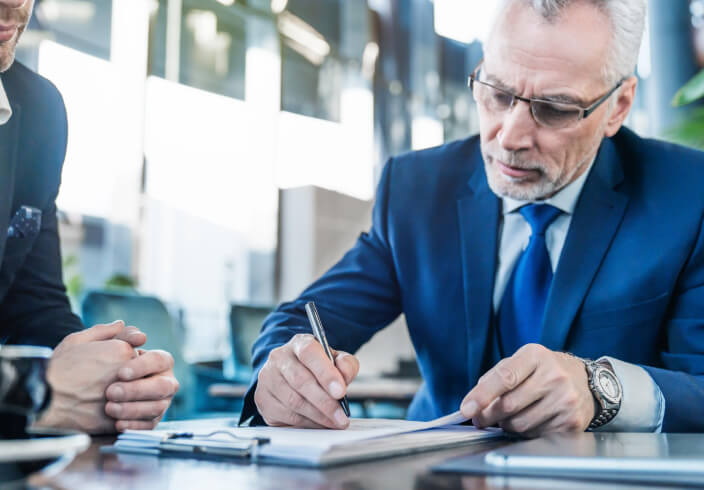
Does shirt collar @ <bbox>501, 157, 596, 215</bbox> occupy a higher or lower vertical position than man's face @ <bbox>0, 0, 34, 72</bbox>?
lower

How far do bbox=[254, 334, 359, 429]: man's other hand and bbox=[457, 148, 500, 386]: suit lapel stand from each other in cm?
46

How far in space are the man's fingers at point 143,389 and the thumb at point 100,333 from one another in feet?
0.32

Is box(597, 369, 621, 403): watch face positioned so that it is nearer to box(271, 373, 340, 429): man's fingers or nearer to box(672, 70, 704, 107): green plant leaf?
box(271, 373, 340, 429): man's fingers

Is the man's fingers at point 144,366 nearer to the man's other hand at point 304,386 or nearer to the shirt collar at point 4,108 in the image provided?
the man's other hand at point 304,386

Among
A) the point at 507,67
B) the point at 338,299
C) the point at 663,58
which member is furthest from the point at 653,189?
the point at 663,58

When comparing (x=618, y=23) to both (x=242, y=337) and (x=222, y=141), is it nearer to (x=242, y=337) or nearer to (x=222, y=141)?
(x=242, y=337)

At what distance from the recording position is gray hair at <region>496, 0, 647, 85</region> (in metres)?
1.42

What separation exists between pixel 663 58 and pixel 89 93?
440cm

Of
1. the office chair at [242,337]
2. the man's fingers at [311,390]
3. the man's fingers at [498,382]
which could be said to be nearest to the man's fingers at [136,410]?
the man's fingers at [311,390]

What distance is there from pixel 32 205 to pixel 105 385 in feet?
2.04

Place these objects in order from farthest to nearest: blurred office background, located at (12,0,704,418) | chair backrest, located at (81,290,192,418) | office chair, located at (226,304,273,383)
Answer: blurred office background, located at (12,0,704,418) → office chair, located at (226,304,273,383) → chair backrest, located at (81,290,192,418)

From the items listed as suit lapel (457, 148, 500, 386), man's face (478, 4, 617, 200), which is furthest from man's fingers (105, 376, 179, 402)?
man's face (478, 4, 617, 200)

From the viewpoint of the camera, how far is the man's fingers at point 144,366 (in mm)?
1101

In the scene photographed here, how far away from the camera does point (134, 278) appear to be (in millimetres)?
5980
